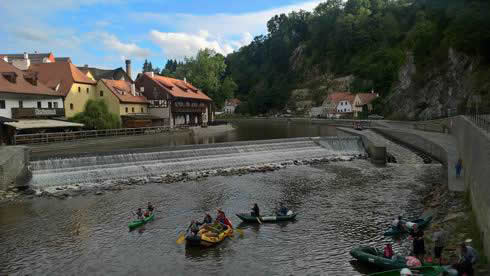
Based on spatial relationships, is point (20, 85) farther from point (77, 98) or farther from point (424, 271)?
point (424, 271)

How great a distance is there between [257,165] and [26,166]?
20.3m

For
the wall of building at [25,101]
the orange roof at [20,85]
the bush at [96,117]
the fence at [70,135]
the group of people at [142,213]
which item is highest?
the orange roof at [20,85]

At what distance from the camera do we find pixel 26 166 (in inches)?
1149

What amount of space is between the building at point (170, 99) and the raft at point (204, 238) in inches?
1872

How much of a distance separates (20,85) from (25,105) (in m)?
2.42

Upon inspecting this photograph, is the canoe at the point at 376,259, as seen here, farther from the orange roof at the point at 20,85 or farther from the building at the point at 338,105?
the building at the point at 338,105

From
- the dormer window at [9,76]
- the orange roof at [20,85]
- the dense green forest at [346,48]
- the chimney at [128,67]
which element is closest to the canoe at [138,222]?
the orange roof at [20,85]

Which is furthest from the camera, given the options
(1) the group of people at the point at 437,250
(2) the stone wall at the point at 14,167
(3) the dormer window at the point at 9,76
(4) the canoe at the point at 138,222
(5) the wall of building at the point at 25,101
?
(3) the dormer window at the point at 9,76

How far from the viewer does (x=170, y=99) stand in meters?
63.8

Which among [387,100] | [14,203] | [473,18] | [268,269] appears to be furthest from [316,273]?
[387,100]

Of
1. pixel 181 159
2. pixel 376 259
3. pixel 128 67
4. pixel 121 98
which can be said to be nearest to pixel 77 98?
pixel 121 98

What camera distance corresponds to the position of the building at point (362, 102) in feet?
335

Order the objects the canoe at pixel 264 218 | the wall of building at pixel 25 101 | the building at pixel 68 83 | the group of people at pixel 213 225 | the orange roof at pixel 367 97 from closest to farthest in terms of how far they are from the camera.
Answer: the group of people at pixel 213 225
the canoe at pixel 264 218
the wall of building at pixel 25 101
the building at pixel 68 83
the orange roof at pixel 367 97

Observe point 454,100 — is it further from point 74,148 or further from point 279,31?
point 279,31
